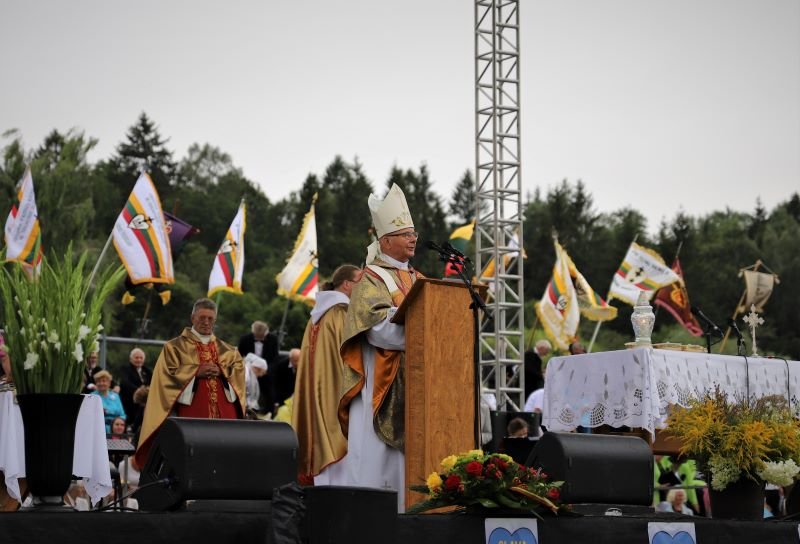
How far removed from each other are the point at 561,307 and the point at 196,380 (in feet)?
41.7

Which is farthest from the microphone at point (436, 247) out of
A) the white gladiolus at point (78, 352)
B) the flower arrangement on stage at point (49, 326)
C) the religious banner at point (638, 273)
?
the religious banner at point (638, 273)

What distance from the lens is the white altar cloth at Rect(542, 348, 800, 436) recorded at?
8695 mm

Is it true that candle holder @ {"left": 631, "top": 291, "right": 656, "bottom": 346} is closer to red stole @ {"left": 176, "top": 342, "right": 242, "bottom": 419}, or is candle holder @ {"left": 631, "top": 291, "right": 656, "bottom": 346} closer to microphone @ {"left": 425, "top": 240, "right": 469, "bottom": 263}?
microphone @ {"left": 425, "top": 240, "right": 469, "bottom": 263}

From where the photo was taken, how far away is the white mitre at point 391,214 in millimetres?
8062

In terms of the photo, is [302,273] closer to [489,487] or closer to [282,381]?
[282,381]

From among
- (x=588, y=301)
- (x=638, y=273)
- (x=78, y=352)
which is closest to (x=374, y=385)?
(x=78, y=352)

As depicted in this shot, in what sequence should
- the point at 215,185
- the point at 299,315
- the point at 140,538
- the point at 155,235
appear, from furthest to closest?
the point at 215,185 → the point at 299,315 → the point at 155,235 → the point at 140,538

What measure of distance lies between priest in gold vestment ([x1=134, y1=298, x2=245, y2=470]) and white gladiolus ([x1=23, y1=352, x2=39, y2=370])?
3.80 meters

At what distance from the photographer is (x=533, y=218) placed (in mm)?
73625

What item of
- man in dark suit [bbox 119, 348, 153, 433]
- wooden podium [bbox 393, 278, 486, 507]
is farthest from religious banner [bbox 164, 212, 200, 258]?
wooden podium [bbox 393, 278, 486, 507]

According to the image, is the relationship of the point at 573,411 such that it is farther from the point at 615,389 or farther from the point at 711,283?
the point at 711,283

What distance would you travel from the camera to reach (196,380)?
33.4 ft

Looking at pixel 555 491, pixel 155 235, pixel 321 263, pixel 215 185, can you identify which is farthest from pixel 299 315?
pixel 555 491

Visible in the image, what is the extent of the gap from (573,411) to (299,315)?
41820 mm
